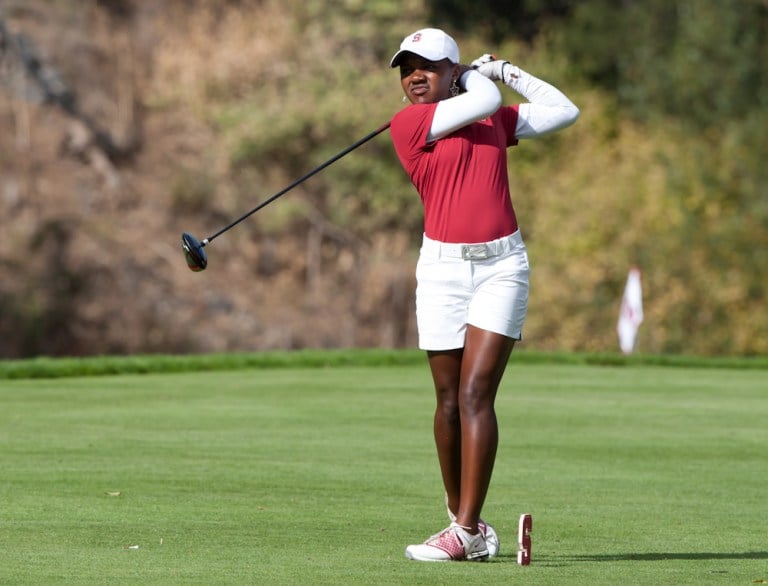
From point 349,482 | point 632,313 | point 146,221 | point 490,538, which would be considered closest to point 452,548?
point 490,538

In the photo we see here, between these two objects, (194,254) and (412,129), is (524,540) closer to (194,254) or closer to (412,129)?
(412,129)

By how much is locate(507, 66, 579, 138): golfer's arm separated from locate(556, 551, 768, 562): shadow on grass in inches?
57.5

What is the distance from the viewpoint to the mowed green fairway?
5.34 metres

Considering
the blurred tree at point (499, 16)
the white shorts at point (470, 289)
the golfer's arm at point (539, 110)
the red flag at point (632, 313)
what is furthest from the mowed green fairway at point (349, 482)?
the blurred tree at point (499, 16)

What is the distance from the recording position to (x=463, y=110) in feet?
18.4

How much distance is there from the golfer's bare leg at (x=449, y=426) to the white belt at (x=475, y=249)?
0.38 m

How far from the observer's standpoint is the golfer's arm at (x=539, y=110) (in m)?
5.94

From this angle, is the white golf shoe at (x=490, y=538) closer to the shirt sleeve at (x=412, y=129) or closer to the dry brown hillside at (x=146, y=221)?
the shirt sleeve at (x=412, y=129)

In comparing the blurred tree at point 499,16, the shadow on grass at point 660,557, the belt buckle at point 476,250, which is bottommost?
the shadow on grass at point 660,557

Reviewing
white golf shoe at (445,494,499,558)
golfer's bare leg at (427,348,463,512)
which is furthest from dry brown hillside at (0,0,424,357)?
white golf shoe at (445,494,499,558)

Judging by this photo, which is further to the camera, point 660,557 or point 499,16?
point 499,16

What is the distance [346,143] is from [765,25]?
10.7 metres

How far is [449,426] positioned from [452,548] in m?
0.52

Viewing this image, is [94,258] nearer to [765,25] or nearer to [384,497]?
[765,25]
